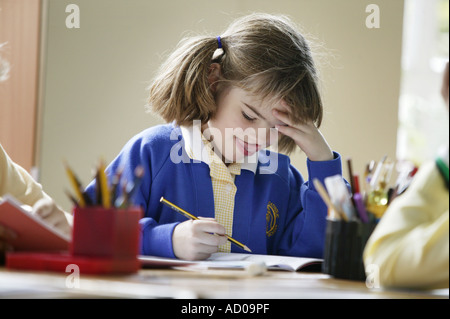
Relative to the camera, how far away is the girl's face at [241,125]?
1.38 meters

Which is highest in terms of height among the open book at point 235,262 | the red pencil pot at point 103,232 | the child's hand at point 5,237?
the red pencil pot at point 103,232

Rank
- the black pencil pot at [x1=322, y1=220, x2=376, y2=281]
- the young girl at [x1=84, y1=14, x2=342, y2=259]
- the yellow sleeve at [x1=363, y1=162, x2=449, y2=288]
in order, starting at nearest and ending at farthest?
the yellow sleeve at [x1=363, y1=162, x2=449, y2=288]
the black pencil pot at [x1=322, y1=220, x2=376, y2=281]
the young girl at [x1=84, y1=14, x2=342, y2=259]

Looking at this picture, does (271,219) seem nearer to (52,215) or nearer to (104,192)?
(52,215)

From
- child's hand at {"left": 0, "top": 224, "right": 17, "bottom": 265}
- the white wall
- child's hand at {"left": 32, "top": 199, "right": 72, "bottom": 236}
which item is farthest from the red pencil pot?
the white wall

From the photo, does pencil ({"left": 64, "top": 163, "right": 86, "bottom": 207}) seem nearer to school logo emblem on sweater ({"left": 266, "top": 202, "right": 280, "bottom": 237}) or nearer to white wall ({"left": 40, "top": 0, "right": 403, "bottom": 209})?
school logo emblem on sweater ({"left": 266, "top": 202, "right": 280, "bottom": 237})

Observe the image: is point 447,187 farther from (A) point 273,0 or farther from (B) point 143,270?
(A) point 273,0

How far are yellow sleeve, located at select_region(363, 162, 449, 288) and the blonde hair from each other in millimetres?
591

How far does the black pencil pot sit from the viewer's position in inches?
35.5

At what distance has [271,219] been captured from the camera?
1.44 m

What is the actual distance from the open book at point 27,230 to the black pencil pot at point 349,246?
39 centimetres

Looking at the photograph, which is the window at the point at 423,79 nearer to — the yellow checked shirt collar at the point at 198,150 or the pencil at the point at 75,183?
the yellow checked shirt collar at the point at 198,150

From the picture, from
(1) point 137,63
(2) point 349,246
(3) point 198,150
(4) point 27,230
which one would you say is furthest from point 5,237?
(1) point 137,63

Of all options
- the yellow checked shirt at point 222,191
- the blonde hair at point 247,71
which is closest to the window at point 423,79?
the blonde hair at point 247,71

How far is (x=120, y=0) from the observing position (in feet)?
7.09
